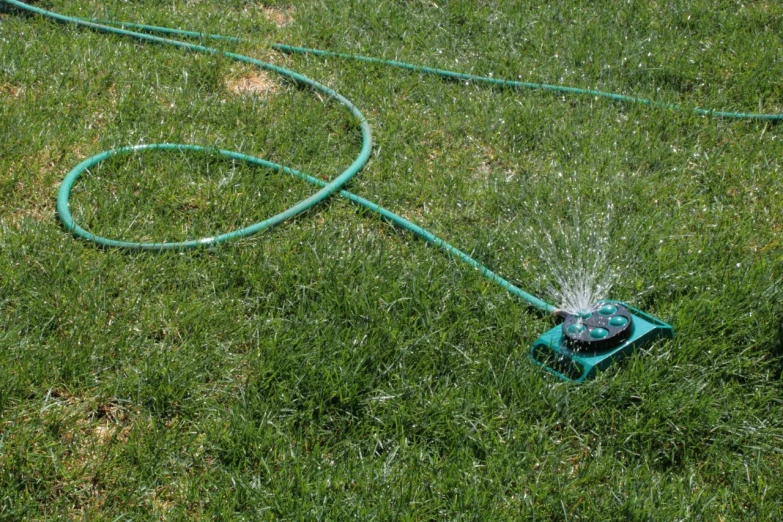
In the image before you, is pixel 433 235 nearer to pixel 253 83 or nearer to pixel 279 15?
pixel 253 83

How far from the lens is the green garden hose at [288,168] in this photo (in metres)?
2.79

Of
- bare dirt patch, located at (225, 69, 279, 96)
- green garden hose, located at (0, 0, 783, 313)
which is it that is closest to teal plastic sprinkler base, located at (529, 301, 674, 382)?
green garden hose, located at (0, 0, 783, 313)

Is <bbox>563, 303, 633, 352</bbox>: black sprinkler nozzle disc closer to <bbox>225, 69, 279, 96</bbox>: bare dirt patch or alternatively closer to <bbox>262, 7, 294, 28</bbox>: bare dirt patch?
<bbox>225, 69, 279, 96</bbox>: bare dirt patch

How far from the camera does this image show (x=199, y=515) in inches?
80.7

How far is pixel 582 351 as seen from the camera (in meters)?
2.45

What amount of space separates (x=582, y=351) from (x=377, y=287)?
1.95ft

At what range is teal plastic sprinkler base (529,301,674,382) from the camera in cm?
242

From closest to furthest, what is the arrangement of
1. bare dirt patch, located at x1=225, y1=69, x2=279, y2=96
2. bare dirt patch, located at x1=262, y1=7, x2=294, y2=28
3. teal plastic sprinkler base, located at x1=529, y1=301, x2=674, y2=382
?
1. teal plastic sprinkler base, located at x1=529, y1=301, x2=674, y2=382
2. bare dirt patch, located at x1=225, y1=69, x2=279, y2=96
3. bare dirt patch, located at x1=262, y1=7, x2=294, y2=28

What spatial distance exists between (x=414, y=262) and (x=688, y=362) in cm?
82

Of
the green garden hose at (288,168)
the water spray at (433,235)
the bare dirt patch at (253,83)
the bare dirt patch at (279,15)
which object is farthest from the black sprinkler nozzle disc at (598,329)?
the bare dirt patch at (279,15)

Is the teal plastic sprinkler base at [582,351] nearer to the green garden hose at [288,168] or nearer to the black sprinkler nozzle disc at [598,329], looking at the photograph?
the black sprinkler nozzle disc at [598,329]

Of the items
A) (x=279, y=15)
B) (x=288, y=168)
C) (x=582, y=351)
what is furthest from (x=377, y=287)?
(x=279, y=15)

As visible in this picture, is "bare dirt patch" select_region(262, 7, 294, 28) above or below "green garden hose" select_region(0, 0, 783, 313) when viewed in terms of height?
above

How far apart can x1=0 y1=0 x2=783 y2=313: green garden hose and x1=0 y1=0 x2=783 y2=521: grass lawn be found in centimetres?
4
